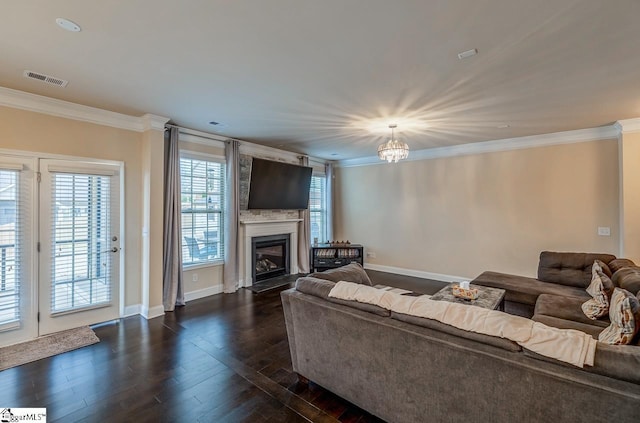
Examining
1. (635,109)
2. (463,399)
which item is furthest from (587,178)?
(463,399)

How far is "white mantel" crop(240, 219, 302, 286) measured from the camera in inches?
218

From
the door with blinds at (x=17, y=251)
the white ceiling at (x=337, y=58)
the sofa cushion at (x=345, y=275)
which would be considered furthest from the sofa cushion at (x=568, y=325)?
the door with blinds at (x=17, y=251)

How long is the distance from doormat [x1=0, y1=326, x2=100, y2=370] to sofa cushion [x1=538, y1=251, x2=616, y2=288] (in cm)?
576

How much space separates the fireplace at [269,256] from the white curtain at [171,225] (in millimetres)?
1528

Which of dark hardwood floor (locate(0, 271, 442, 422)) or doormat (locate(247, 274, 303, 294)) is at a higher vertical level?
doormat (locate(247, 274, 303, 294))

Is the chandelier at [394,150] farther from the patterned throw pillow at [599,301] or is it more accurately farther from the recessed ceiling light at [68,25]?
the recessed ceiling light at [68,25]

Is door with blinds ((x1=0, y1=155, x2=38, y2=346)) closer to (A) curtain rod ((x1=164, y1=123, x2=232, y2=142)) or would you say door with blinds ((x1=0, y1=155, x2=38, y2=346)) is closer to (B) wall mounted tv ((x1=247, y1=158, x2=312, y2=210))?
(A) curtain rod ((x1=164, y1=123, x2=232, y2=142))

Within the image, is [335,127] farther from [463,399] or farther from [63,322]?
[63,322]

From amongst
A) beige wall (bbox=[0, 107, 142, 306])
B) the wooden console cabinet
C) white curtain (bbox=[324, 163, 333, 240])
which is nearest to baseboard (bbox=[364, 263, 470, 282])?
the wooden console cabinet

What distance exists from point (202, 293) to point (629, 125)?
22.1 ft

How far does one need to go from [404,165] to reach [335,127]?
259cm

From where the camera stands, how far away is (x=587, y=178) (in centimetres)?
459

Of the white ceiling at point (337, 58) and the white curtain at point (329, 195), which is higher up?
the white ceiling at point (337, 58)

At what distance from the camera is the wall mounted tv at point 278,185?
18.3ft
